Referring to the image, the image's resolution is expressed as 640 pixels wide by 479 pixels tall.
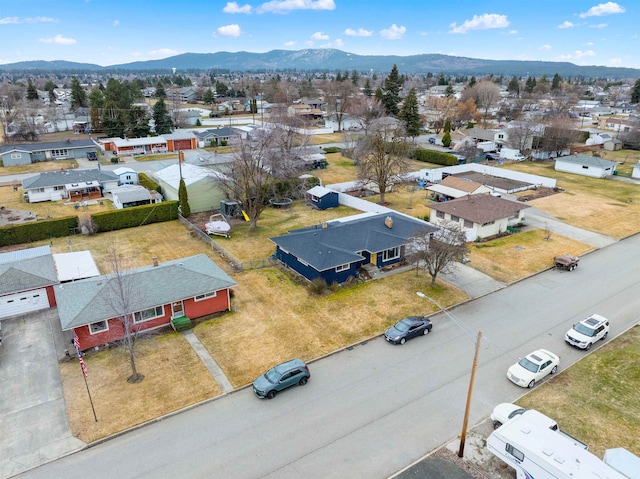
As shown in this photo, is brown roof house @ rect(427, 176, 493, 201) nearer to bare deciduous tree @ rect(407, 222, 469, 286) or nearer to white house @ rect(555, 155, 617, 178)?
bare deciduous tree @ rect(407, 222, 469, 286)

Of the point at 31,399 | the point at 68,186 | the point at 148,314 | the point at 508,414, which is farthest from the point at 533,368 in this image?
the point at 68,186

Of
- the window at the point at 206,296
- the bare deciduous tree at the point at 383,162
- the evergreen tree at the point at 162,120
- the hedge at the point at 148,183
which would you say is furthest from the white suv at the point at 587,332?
the evergreen tree at the point at 162,120

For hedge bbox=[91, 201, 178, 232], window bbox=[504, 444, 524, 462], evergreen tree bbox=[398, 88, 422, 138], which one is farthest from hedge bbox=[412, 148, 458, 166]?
window bbox=[504, 444, 524, 462]

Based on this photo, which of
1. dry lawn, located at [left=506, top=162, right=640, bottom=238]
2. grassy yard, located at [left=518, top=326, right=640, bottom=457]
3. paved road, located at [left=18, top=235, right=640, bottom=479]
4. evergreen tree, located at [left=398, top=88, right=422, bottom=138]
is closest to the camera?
paved road, located at [left=18, top=235, right=640, bottom=479]

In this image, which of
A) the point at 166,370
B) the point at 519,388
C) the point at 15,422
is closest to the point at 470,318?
the point at 519,388

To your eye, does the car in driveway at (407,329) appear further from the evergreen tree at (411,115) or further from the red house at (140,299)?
the evergreen tree at (411,115)

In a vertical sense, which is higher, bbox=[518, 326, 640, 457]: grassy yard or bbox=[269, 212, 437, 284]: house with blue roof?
bbox=[269, 212, 437, 284]: house with blue roof
